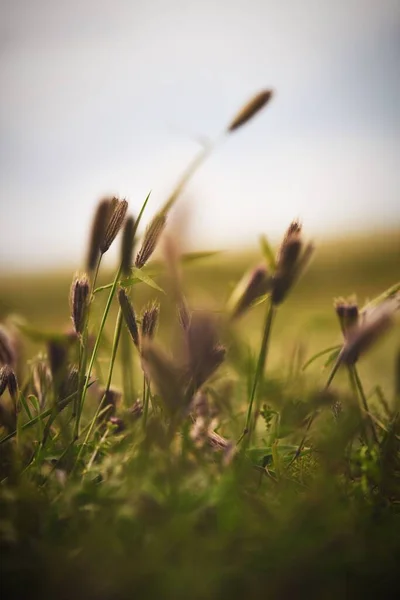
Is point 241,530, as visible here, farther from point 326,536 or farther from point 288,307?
point 288,307

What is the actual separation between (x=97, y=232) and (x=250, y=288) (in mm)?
142

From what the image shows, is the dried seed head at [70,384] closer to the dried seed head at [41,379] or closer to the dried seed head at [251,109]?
the dried seed head at [41,379]

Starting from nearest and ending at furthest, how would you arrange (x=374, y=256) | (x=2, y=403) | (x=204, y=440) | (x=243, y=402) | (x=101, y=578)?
(x=101, y=578), (x=204, y=440), (x=2, y=403), (x=243, y=402), (x=374, y=256)

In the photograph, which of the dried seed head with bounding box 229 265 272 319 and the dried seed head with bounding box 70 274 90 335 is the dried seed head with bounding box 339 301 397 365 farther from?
the dried seed head with bounding box 70 274 90 335

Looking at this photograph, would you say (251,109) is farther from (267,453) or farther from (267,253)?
(267,453)

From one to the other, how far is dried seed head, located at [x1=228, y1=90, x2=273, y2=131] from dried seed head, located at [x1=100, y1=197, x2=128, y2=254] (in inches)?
4.4

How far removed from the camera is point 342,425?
0.31m

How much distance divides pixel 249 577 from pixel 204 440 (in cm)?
10

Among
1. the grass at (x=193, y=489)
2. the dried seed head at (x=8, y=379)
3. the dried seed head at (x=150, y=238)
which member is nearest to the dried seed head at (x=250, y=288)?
the grass at (x=193, y=489)

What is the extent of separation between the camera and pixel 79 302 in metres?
0.40

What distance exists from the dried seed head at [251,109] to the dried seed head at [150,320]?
0.17 meters

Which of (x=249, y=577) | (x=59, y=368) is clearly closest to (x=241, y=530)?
(x=249, y=577)

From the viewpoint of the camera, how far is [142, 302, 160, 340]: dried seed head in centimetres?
39

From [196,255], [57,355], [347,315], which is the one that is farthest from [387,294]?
[57,355]
